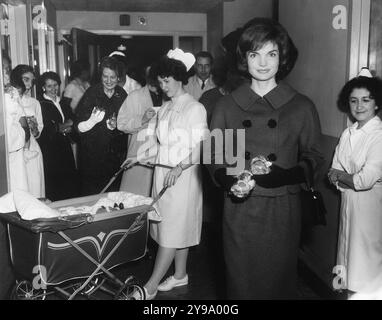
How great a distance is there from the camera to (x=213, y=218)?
5.12 meters

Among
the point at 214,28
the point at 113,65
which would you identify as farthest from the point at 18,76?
the point at 214,28

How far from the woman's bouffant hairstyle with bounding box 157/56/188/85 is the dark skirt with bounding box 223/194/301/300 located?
1.32 metres

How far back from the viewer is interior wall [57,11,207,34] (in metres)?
7.95

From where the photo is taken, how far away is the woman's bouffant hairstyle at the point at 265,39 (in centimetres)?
192

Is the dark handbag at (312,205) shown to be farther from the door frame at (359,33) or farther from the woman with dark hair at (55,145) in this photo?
the woman with dark hair at (55,145)

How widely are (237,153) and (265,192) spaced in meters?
0.20

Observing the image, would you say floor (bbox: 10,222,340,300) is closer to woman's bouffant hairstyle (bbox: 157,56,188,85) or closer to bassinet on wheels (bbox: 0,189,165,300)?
bassinet on wheels (bbox: 0,189,165,300)

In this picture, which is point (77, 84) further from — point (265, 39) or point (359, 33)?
point (265, 39)

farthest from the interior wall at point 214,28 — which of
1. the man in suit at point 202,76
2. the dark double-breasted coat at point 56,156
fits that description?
the dark double-breasted coat at point 56,156

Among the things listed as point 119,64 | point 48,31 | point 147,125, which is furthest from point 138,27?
point 147,125

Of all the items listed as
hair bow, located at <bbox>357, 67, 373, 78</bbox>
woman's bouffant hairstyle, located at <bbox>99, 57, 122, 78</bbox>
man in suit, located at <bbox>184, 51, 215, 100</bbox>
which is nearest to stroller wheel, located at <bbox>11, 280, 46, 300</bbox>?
woman's bouffant hairstyle, located at <bbox>99, 57, 122, 78</bbox>

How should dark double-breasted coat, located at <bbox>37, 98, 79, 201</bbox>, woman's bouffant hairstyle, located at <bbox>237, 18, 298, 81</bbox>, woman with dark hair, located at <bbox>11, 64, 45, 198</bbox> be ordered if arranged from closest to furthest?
woman's bouffant hairstyle, located at <bbox>237, 18, 298, 81</bbox> → woman with dark hair, located at <bbox>11, 64, 45, 198</bbox> → dark double-breasted coat, located at <bbox>37, 98, 79, 201</bbox>

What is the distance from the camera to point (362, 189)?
8.45 ft

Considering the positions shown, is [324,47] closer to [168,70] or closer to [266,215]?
[168,70]
